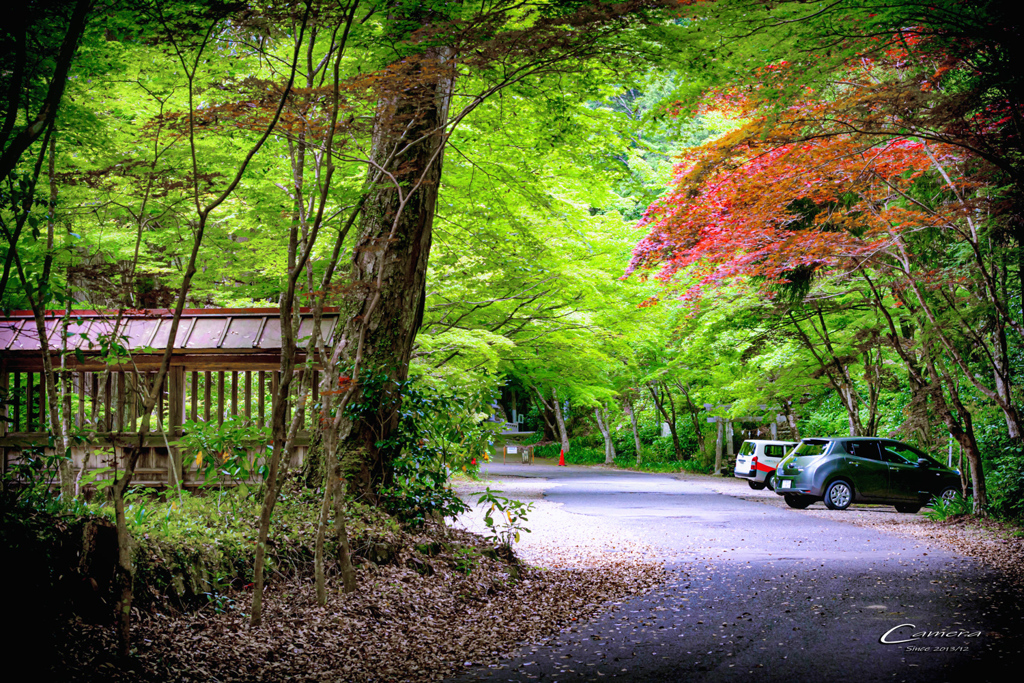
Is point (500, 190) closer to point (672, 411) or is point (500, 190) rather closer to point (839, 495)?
point (839, 495)

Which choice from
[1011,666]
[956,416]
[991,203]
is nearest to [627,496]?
[956,416]

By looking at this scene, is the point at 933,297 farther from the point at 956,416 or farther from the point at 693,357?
the point at 693,357

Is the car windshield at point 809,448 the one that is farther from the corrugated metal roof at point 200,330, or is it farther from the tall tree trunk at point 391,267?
the corrugated metal roof at point 200,330

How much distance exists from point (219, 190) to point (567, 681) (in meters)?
8.16

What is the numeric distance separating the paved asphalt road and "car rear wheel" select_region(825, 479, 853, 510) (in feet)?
14.1

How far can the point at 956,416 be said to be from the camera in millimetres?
13508

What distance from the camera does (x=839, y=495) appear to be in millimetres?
15570

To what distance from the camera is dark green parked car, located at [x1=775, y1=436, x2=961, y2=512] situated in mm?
14914

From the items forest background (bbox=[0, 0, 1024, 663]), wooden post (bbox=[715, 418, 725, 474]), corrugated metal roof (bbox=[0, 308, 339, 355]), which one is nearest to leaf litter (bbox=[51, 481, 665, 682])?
forest background (bbox=[0, 0, 1024, 663])

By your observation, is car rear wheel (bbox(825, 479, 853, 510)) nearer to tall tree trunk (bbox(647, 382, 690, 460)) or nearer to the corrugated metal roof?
the corrugated metal roof

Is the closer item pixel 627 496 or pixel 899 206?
pixel 899 206

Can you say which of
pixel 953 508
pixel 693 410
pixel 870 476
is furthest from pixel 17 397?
pixel 693 410

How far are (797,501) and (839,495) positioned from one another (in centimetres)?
114

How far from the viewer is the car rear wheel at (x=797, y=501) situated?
16.3m
